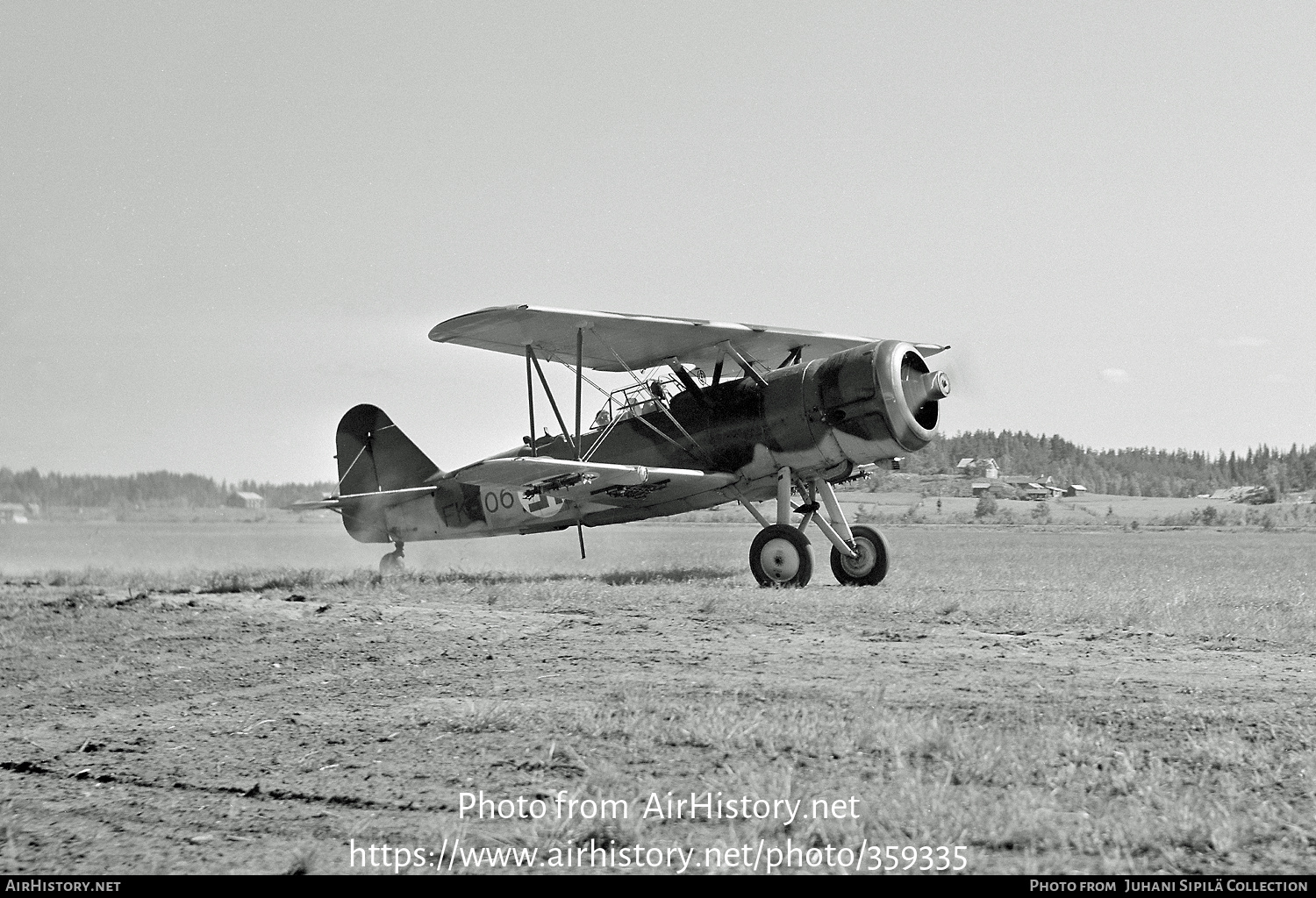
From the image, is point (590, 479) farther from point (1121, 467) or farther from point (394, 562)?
point (1121, 467)

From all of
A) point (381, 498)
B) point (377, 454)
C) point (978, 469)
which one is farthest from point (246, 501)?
point (978, 469)

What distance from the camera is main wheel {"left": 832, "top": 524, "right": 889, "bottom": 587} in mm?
13641

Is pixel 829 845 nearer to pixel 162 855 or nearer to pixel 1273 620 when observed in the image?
pixel 162 855

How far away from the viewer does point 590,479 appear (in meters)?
14.0

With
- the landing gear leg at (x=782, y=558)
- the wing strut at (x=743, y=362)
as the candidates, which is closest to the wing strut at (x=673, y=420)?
the wing strut at (x=743, y=362)

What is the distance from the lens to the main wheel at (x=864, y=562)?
13.6m

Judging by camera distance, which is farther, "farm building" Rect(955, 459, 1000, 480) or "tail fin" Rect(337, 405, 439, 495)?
"farm building" Rect(955, 459, 1000, 480)

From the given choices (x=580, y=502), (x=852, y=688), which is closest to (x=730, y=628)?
(x=852, y=688)

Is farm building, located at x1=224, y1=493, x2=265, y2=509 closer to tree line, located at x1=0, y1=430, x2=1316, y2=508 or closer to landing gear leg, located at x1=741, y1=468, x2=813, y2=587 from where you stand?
tree line, located at x1=0, y1=430, x2=1316, y2=508

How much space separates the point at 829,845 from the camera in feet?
12.0

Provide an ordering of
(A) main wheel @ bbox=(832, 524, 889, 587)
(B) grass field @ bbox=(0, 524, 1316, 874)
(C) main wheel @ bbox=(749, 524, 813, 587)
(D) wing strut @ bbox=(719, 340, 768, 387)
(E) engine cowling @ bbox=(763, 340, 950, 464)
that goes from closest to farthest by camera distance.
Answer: (B) grass field @ bbox=(0, 524, 1316, 874) → (E) engine cowling @ bbox=(763, 340, 950, 464) → (C) main wheel @ bbox=(749, 524, 813, 587) → (A) main wheel @ bbox=(832, 524, 889, 587) → (D) wing strut @ bbox=(719, 340, 768, 387)

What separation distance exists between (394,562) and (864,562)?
8.11 meters

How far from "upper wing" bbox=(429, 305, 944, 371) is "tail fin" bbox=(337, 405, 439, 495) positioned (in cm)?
395

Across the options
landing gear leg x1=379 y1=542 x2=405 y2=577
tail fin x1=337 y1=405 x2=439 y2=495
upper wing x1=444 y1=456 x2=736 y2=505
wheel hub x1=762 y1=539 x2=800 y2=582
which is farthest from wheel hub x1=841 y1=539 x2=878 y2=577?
tail fin x1=337 y1=405 x2=439 y2=495
